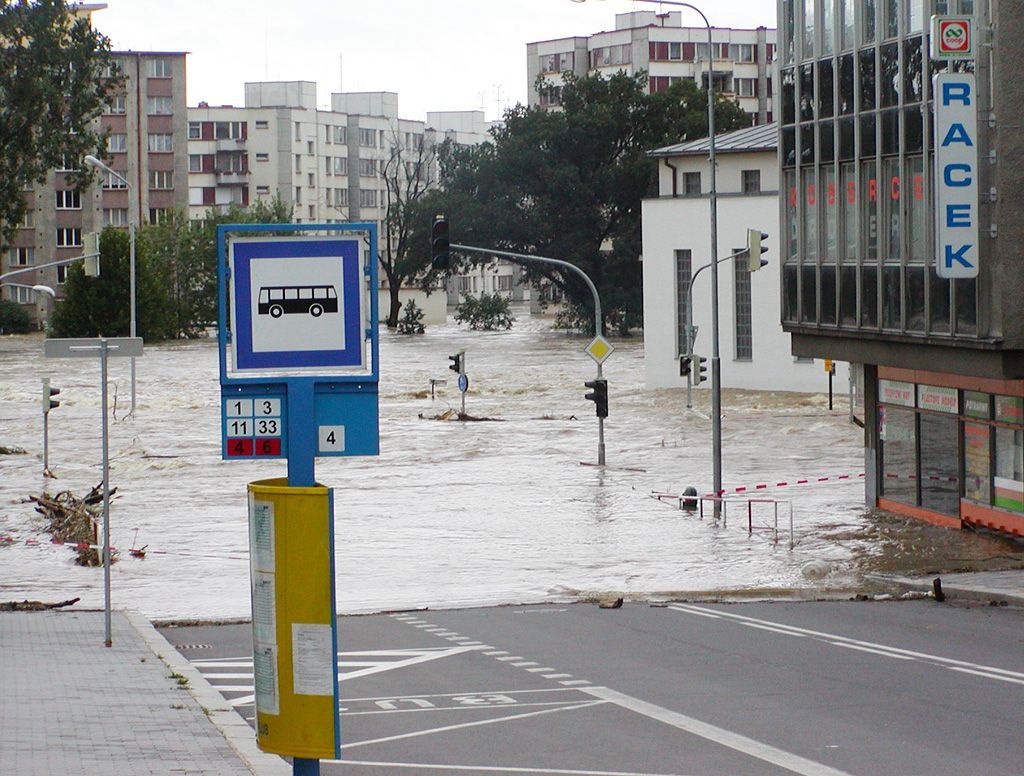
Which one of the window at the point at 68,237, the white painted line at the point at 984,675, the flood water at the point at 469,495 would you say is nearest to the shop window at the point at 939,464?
the flood water at the point at 469,495

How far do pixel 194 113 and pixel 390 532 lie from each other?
12408 centimetres

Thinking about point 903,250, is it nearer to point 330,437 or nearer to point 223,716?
point 223,716

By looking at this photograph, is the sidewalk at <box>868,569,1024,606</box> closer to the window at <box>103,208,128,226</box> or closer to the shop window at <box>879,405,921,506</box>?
the shop window at <box>879,405,921,506</box>

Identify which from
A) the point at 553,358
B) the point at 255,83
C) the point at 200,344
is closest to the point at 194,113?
the point at 255,83

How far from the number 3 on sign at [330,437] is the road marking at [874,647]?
27.6ft

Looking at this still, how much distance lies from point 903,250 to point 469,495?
1321cm

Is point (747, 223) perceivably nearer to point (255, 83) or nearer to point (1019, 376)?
point (1019, 376)

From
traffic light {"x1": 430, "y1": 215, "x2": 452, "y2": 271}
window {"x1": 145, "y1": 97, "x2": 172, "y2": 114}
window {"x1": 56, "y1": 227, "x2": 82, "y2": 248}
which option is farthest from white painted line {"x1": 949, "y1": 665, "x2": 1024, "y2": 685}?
window {"x1": 145, "y1": 97, "x2": 172, "y2": 114}

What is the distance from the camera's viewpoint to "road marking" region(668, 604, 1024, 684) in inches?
568

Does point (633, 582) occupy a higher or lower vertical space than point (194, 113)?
lower

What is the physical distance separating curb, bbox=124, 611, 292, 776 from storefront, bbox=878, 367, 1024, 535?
1398 centimetres

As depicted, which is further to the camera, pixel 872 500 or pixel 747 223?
pixel 747 223

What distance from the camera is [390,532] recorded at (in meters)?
30.6

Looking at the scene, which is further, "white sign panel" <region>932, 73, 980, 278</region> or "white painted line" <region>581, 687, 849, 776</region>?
"white sign panel" <region>932, 73, 980, 278</region>
